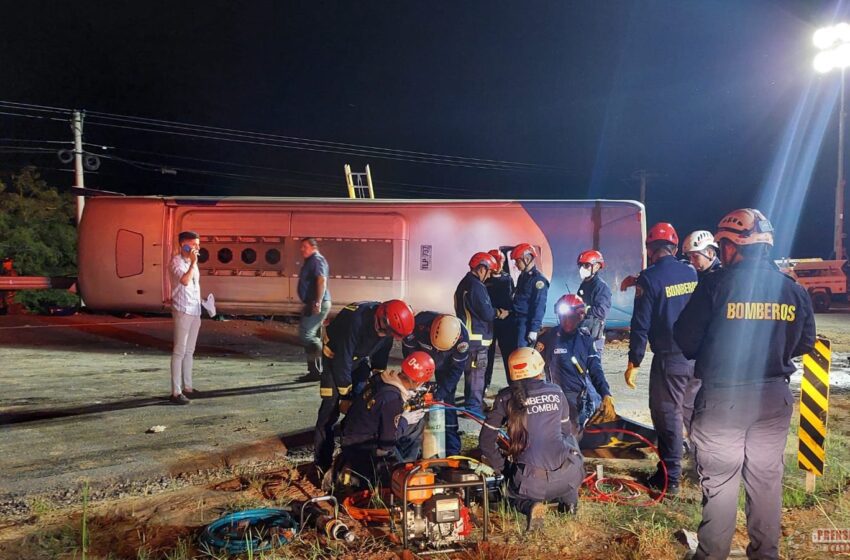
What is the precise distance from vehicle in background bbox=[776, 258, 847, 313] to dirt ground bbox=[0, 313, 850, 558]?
13.1 m

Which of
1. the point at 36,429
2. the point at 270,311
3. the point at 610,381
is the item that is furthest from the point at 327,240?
the point at 36,429

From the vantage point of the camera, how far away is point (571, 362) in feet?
18.5

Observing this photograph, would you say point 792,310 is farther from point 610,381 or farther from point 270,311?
point 270,311

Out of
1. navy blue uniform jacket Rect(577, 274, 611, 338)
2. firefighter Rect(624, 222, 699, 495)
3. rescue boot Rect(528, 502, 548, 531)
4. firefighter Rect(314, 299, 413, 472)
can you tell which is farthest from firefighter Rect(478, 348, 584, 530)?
navy blue uniform jacket Rect(577, 274, 611, 338)

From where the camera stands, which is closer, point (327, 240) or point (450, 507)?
point (450, 507)

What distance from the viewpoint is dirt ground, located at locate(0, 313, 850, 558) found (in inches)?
168

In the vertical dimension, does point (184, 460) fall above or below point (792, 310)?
below

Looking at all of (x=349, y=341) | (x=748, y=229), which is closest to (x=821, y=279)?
(x=748, y=229)

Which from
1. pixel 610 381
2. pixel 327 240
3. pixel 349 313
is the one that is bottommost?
pixel 610 381

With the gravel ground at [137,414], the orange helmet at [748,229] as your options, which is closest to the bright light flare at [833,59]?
the gravel ground at [137,414]

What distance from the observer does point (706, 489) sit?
134 inches

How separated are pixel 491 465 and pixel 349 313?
A: 172 cm

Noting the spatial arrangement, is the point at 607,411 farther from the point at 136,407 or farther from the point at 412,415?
the point at 136,407

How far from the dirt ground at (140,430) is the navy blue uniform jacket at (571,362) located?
1.30 m
